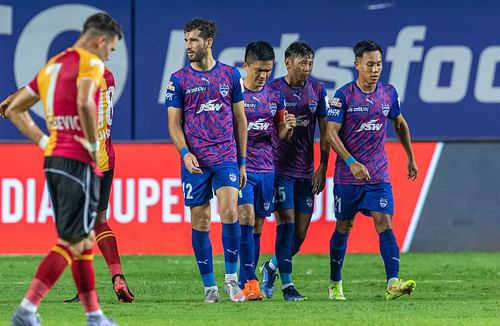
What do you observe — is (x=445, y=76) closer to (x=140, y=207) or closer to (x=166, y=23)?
(x=166, y=23)

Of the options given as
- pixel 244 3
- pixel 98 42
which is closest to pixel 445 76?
pixel 244 3

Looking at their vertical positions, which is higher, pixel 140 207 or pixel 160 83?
pixel 160 83

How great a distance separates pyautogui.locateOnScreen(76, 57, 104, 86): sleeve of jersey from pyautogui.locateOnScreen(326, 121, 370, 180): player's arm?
353 centimetres

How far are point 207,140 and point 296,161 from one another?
1.53 meters

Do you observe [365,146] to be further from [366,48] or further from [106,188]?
[106,188]

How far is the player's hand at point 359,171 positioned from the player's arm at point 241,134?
1011mm

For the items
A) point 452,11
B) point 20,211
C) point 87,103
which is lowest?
point 20,211

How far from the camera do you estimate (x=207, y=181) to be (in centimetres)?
1033

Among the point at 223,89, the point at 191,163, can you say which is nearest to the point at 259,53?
the point at 223,89

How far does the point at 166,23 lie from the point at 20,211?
4842 mm

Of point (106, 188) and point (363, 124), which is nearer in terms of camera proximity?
point (106, 188)

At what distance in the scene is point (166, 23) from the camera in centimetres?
1939

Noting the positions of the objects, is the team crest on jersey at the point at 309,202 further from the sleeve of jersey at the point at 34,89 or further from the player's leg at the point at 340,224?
the sleeve of jersey at the point at 34,89

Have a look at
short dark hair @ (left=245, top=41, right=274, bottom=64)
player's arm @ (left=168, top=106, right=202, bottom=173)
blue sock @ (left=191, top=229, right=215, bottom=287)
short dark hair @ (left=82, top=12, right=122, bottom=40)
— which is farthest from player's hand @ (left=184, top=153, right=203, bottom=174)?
short dark hair @ (left=82, top=12, right=122, bottom=40)
